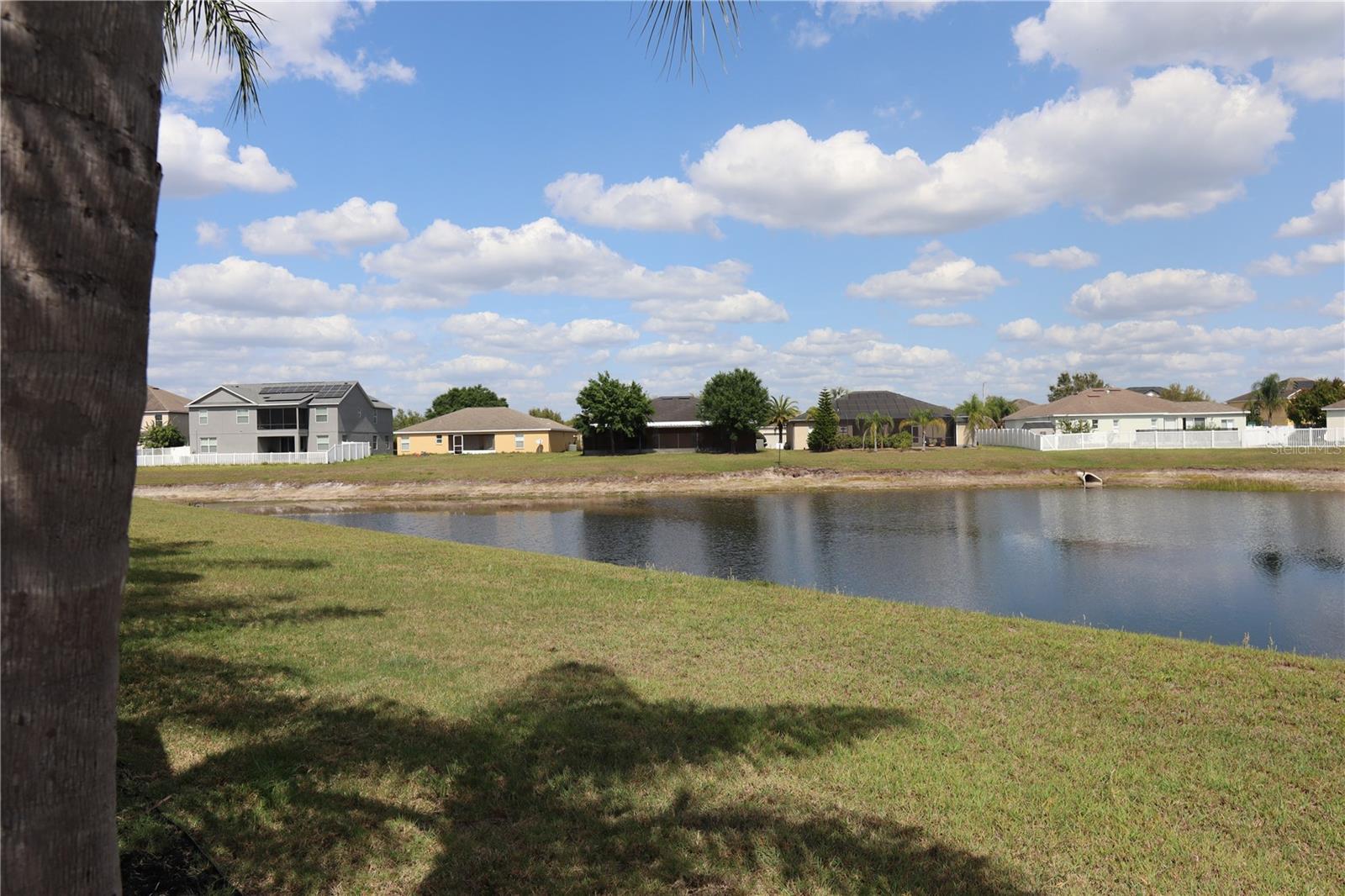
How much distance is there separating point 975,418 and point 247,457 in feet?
231

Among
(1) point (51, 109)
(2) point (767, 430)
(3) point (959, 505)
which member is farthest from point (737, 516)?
(2) point (767, 430)

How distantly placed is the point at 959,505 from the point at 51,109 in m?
42.5

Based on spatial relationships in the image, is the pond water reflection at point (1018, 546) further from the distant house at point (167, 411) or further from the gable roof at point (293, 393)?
the distant house at point (167, 411)

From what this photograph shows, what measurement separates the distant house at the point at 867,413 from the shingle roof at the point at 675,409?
10773 mm

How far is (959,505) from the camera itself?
135 feet

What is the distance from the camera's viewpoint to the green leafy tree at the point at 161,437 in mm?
70812

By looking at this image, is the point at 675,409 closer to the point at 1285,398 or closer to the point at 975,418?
the point at 975,418

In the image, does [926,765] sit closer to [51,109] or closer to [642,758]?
[642,758]

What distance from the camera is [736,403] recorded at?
7394 cm

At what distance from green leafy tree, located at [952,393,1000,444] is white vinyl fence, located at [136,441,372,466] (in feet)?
203
